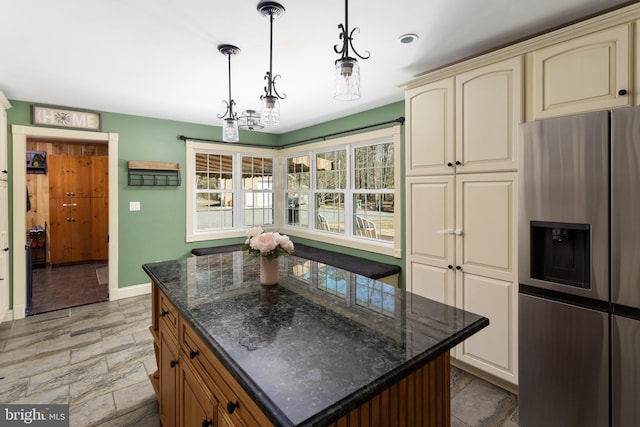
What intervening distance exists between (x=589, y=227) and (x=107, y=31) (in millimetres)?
3106

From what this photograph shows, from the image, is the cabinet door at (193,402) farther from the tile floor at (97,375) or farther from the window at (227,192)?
the window at (227,192)

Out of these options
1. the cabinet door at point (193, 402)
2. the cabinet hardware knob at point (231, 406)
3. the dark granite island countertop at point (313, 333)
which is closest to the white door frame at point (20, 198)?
the dark granite island countertop at point (313, 333)

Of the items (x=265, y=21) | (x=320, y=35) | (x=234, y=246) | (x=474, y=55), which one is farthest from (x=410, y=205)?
(x=234, y=246)

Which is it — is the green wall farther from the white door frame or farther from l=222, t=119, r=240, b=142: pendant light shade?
l=222, t=119, r=240, b=142: pendant light shade

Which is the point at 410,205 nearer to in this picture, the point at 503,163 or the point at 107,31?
the point at 503,163

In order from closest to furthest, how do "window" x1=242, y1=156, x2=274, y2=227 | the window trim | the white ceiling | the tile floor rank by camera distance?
the white ceiling
the tile floor
the window trim
"window" x1=242, y1=156, x2=274, y2=227

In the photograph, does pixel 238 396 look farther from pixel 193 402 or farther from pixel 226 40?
pixel 226 40

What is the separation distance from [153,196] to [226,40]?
2942mm

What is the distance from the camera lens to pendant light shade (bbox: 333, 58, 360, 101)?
1466mm

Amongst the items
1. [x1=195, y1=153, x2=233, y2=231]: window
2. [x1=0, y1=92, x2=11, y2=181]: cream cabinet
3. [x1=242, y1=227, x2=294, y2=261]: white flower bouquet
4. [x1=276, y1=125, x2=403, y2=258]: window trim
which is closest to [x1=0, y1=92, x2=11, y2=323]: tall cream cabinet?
[x1=0, y1=92, x2=11, y2=181]: cream cabinet

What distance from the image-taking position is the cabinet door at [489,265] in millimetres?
2217

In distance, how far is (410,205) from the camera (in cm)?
284

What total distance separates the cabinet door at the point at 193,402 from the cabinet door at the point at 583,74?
7.78 feet

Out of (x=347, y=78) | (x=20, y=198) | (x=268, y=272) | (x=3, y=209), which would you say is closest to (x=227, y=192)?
(x=20, y=198)
